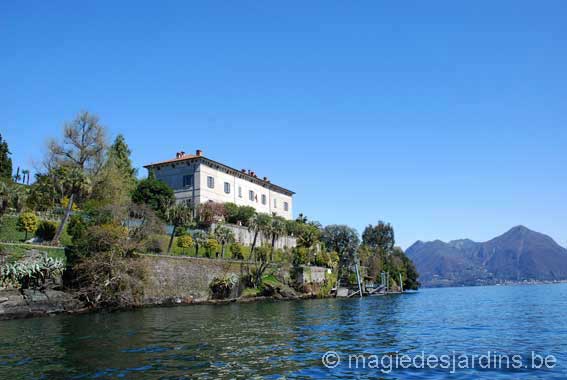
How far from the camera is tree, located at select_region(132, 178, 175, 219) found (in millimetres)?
62406

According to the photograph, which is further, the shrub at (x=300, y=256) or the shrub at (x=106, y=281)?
the shrub at (x=300, y=256)

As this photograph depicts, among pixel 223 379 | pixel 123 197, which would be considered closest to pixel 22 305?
pixel 123 197

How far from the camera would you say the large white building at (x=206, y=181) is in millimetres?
70812

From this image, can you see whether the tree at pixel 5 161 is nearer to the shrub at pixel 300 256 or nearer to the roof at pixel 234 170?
the roof at pixel 234 170

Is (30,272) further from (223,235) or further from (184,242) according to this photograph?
(223,235)

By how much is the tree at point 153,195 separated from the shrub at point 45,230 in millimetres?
16198

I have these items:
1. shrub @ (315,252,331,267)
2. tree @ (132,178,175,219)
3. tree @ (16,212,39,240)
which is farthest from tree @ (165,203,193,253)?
shrub @ (315,252,331,267)

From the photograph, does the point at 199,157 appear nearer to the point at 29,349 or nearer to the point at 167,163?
the point at 167,163

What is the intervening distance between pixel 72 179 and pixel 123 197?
11761mm

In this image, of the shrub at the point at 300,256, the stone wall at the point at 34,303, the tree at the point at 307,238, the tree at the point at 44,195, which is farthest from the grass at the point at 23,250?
the tree at the point at 307,238

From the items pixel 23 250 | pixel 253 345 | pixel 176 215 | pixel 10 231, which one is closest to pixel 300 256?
pixel 176 215

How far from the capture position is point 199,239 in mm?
61344

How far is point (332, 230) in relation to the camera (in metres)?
91.9

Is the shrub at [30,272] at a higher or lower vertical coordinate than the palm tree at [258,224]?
lower
